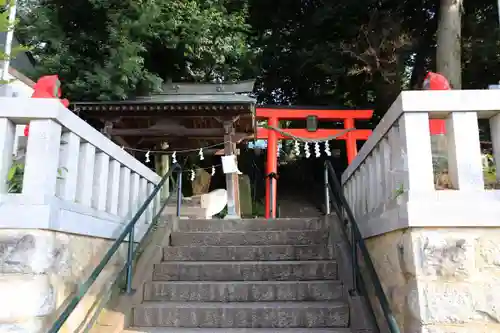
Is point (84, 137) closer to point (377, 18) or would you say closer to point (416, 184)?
point (416, 184)

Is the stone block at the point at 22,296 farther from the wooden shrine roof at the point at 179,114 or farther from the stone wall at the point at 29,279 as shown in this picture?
the wooden shrine roof at the point at 179,114

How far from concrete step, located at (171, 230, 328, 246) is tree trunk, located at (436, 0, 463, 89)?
661cm

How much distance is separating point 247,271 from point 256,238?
79cm

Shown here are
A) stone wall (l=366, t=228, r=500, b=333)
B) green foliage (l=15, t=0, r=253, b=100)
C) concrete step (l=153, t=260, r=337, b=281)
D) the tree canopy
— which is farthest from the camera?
the tree canopy

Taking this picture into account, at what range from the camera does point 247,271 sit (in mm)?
4484

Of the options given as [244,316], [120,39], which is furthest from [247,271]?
[120,39]

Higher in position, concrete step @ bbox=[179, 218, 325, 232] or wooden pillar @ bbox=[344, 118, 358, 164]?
wooden pillar @ bbox=[344, 118, 358, 164]

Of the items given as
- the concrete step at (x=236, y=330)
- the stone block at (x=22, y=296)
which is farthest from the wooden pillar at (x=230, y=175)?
the stone block at (x=22, y=296)

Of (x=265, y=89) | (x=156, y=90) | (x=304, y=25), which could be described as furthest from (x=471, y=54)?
(x=156, y=90)

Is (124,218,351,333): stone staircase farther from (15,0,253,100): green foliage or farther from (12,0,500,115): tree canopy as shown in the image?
(12,0,500,115): tree canopy

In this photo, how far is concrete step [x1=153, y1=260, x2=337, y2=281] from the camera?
173 inches

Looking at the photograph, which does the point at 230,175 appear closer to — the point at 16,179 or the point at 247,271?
the point at 247,271

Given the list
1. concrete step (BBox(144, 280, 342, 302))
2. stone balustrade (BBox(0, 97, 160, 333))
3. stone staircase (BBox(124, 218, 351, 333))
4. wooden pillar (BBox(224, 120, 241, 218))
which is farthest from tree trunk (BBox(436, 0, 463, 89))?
stone balustrade (BBox(0, 97, 160, 333))

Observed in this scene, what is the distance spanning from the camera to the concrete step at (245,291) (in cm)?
408
